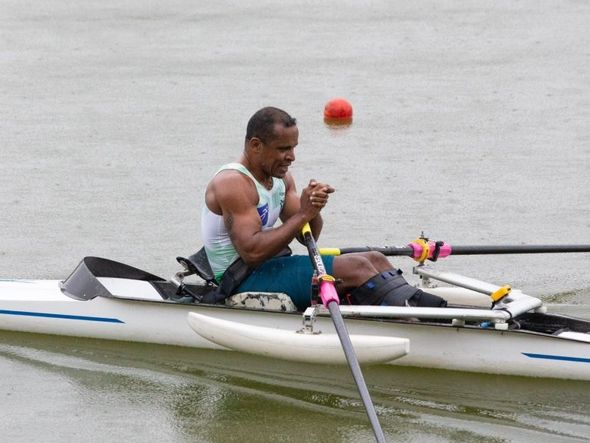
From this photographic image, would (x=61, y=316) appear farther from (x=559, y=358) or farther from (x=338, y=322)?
(x=559, y=358)

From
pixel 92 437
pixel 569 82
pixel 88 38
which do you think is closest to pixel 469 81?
pixel 569 82

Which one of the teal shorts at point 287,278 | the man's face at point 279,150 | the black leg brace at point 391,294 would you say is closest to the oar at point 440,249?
the black leg brace at point 391,294

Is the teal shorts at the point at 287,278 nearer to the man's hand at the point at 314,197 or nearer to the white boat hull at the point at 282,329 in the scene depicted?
the white boat hull at the point at 282,329

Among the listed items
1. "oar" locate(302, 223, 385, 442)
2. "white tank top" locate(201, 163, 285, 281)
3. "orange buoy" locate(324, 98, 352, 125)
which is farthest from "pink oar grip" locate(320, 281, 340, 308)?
"orange buoy" locate(324, 98, 352, 125)

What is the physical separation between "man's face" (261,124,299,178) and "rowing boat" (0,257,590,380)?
744 mm

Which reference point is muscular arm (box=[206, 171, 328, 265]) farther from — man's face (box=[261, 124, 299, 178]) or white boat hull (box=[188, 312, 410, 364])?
white boat hull (box=[188, 312, 410, 364])

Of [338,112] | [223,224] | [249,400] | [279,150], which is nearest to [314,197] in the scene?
[279,150]

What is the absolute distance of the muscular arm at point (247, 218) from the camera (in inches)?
280

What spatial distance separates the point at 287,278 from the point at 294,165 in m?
4.19

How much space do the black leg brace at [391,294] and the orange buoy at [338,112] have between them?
5597 millimetres

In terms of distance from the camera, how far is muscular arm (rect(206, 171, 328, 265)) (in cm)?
712

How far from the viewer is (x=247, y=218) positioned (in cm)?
722

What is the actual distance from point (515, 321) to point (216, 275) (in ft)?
5.73

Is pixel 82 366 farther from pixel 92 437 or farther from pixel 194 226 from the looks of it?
pixel 194 226
